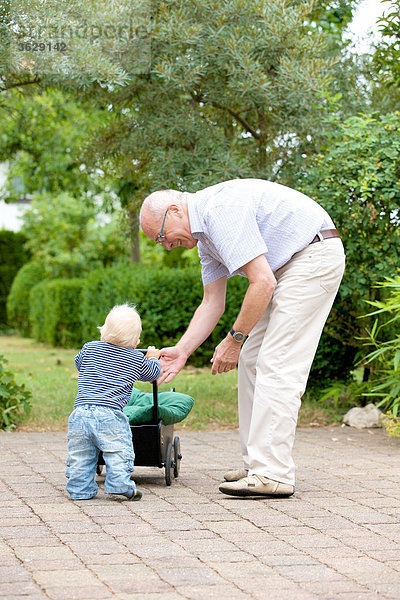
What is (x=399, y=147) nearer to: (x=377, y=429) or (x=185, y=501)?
(x=377, y=429)

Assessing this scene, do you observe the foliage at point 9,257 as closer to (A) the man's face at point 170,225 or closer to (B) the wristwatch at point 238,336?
(A) the man's face at point 170,225

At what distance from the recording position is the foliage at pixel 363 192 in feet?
21.1

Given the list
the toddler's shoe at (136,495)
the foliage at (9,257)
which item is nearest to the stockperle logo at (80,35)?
the toddler's shoe at (136,495)

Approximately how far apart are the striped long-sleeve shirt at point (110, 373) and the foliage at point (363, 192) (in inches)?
109

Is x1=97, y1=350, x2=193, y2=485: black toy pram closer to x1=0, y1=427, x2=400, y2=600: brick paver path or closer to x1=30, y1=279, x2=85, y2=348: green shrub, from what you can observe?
x1=0, y1=427, x2=400, y2=600: brick paver path

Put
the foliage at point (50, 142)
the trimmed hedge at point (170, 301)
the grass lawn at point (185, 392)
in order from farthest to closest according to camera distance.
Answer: the foliage at point (50, 142) < the trimmed hedge at point (170, 301) < the grass lawn at point (185, 392)

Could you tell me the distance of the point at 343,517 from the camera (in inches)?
151

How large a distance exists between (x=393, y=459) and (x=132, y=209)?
367 centimetres

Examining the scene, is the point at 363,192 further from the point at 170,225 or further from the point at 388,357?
the point at 170,225

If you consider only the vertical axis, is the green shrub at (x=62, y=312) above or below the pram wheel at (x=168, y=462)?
above

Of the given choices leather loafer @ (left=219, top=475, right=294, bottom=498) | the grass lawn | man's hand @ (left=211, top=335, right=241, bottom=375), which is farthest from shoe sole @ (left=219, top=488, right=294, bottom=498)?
the grass lawn

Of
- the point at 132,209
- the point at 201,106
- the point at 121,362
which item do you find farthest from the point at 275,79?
the point at 121,362

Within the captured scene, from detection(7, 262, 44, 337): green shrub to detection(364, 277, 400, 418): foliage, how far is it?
10276 mm

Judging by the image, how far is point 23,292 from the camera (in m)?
16.3
